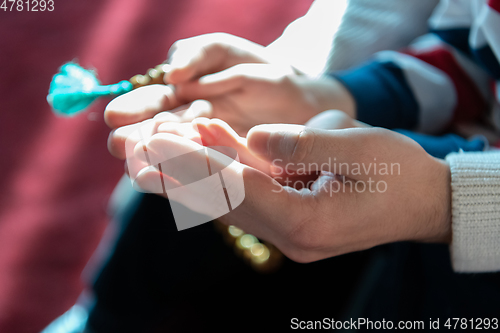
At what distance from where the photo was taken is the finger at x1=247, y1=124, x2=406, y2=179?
0.73 feet

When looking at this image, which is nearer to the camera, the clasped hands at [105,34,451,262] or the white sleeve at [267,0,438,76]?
the clasped hands at [105,34,451,262]

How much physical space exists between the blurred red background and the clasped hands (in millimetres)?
65

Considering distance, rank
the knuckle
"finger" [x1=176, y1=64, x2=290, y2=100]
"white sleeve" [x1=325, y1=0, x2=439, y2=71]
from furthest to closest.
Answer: "white sleeve" [x1=325, y1=0, x2=439, y2=71] → "finger" [x1=176, y1=64, x2=290, y2=100] → the knuckle

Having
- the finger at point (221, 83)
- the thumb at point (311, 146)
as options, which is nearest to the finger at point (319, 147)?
the thumb at point (311, 146)

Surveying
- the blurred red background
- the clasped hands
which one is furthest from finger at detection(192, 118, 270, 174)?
the blurred red background

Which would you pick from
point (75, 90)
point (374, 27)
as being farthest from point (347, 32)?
point (75, 90)

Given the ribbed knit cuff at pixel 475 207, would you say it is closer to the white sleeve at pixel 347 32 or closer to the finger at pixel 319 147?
the finger at pixel 319 147

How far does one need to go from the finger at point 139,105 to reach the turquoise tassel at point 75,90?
1 cm

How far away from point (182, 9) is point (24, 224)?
353mm

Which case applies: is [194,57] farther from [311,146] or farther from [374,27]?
[374,27]

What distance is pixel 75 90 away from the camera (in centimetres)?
26

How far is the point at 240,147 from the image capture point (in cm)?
25

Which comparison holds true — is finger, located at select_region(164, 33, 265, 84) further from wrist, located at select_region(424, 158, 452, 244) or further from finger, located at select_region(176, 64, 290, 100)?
wrist, located at select_region(424, 158, 452, 244)

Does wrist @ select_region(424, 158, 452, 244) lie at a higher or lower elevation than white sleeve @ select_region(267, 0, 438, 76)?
lower
